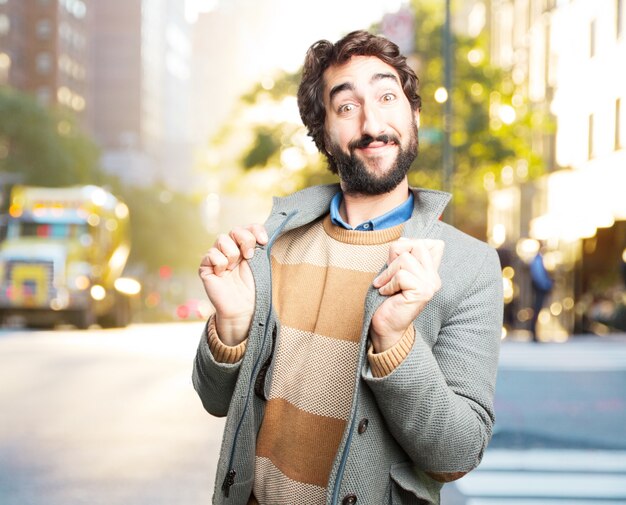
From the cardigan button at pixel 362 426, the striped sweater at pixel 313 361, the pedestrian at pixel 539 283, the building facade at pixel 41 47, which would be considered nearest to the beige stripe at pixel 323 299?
the striped sweater at pixel 313 361

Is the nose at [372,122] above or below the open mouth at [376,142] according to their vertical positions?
above

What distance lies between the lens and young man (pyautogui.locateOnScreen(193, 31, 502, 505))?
219 cm

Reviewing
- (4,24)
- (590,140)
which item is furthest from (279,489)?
(4,24)

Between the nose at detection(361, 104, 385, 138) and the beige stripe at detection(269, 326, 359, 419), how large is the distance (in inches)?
19.0

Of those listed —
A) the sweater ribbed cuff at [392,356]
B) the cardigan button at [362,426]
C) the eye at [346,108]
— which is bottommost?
the cardigan button at [362,426]

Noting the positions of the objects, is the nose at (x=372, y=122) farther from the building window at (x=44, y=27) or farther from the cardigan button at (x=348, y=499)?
the building window at (x=44, y=27)

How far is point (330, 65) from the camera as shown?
103 inches

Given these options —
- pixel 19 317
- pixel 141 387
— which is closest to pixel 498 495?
pixel 141 387

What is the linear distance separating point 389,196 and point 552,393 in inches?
454

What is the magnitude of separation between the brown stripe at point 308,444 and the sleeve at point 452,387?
0.57 feet

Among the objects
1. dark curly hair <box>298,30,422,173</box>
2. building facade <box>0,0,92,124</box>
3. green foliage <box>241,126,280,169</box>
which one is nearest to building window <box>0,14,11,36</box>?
building facade <box>0,0,92,124</box>

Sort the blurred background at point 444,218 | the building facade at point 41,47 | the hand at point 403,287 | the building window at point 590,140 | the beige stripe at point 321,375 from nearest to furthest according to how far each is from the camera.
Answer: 1. the hand at point 403,287
2. the beige stripe at point 321,375
3. the blurred background at point 444,218
4. the building window at point 590,140
5. the building facade at point 41,47

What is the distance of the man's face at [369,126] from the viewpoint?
248 cm

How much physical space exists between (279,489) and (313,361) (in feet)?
1.00
